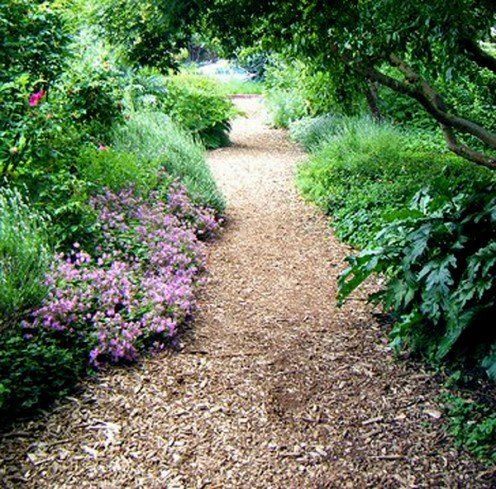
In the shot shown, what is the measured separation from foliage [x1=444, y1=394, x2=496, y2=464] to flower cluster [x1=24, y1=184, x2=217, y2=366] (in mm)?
1847

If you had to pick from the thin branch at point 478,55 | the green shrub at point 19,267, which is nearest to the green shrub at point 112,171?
the green shrub at point 19,267

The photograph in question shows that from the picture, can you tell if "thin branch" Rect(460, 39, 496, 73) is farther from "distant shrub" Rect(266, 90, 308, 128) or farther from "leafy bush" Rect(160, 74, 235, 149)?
"distant shrub" Rect(266, 90, 308, 128)

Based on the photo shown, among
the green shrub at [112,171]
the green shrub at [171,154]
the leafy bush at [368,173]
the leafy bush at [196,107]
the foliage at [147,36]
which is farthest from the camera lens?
the leafy bush at [196,107]

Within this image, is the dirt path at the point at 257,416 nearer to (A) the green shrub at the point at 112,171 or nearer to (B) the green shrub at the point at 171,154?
(A) the green shrub at the point at 112,171

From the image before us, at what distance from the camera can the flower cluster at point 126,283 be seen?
138 inches

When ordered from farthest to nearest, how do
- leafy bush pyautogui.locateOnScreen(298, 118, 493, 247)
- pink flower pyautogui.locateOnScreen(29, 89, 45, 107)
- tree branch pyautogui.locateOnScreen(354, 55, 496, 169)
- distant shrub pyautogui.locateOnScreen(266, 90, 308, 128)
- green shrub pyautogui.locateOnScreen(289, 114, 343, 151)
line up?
distant shrub pyautogui.locateOnScreen(266, 90, 308, 128), green shrub pyautogui.locateOnScreen(289, 114, 343, 151), leafy bush pyautogui.locateOnScreen(298, 118, 493, 247), tree branch pyautogui.locateOnScreen(354, 55, 496, 169), pink flower pyautogui.locateOnScreen(29, 89, 45, 107)

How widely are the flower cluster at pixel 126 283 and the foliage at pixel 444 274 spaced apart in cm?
137

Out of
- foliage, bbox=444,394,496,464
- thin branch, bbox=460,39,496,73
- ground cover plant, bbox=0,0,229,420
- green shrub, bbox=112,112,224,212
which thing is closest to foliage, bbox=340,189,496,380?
foliage, bbox=444,394,496,464

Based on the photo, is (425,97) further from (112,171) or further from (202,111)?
(202,111)

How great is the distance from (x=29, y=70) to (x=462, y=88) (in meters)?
9.94

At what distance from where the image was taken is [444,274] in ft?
10.5

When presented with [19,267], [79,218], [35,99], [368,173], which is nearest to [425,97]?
[368,173]

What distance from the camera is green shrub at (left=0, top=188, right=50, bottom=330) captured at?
3.32m

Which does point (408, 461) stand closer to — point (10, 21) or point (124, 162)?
point (124, 162)
